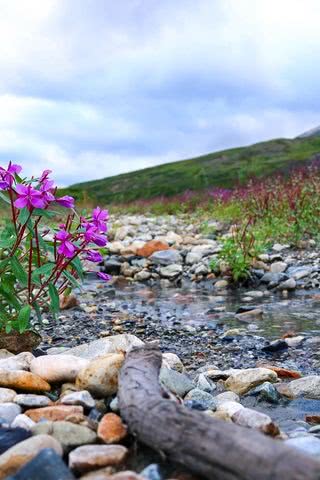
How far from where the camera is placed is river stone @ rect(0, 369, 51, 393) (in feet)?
9.31

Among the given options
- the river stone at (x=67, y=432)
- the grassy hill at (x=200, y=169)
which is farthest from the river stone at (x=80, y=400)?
the grassy hill at (x=200, y=169)

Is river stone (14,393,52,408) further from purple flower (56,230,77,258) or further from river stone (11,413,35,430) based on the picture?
purple flower (56,230,77,258)

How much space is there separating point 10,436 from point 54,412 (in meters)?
0.24

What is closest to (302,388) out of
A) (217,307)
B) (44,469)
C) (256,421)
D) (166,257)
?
(256,421)

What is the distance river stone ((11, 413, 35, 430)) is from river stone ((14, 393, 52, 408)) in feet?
0.59

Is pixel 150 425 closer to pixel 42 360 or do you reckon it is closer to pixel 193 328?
pixel 42 360

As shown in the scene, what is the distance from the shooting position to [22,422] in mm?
2400

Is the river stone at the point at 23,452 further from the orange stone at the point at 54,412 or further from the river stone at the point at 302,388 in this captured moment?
the river stone at the point at 302,388

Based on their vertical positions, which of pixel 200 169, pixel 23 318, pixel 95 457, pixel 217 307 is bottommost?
pixel 217 307

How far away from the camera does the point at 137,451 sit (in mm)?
2139

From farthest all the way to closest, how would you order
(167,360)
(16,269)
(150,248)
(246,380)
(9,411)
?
(150,248), (167,360), (246,380), (16,269), (9,411)

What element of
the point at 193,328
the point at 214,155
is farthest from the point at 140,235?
the point at 214,155

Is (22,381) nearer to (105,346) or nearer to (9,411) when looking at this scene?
(9,411)

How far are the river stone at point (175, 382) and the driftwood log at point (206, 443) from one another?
0.83 metres
